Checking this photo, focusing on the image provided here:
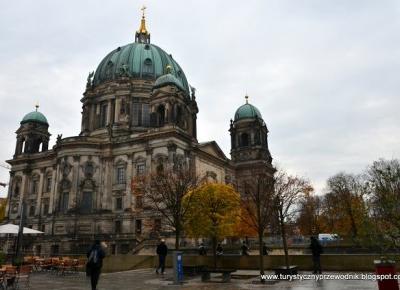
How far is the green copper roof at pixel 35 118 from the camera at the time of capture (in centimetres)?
6544

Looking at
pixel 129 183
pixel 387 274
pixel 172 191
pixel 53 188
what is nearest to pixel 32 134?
pixel 53 188

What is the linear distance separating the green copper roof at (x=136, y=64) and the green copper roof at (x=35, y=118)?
11550mm

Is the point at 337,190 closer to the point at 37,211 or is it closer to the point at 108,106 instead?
the point at 108,106

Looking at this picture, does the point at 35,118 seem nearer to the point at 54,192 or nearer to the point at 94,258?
the point at 54,192

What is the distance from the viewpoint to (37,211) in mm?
56156

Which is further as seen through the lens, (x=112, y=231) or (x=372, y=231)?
(x=112, y=231)

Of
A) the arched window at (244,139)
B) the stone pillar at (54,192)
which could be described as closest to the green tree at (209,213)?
the stone pillar at (54,192)

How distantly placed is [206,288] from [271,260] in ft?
32.6

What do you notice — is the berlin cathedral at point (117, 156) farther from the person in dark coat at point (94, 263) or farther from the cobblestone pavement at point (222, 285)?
the person in dark coat at point (94, 263)

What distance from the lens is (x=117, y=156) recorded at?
52.0m

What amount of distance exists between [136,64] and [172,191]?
3828cm

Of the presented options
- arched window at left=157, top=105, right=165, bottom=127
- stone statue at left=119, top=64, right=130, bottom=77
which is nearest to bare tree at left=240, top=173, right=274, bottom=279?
arched window at left=157, top=105, right=165, bottom=127

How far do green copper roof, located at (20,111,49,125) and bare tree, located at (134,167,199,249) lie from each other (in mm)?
30646

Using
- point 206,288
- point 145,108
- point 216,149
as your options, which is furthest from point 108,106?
point 206,288
